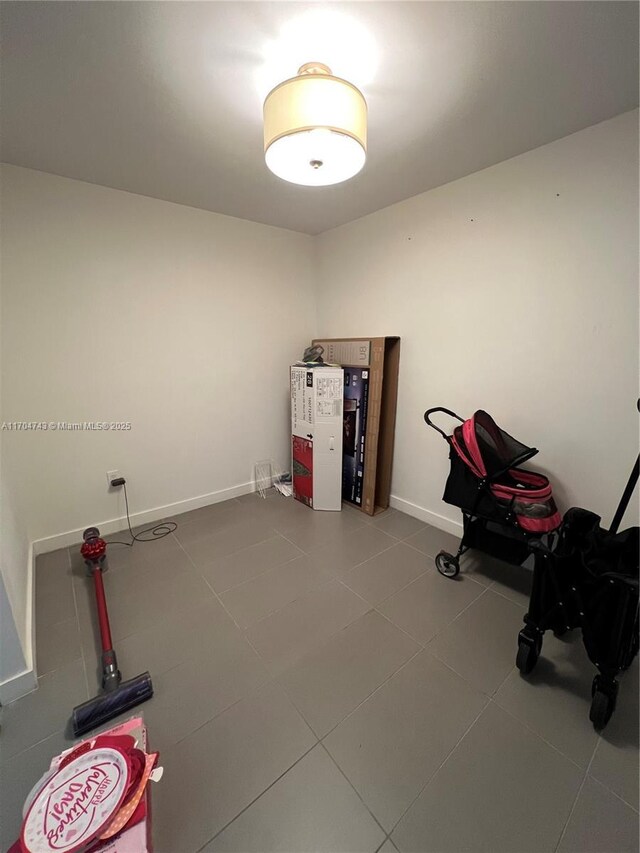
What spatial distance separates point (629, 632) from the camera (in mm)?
1215

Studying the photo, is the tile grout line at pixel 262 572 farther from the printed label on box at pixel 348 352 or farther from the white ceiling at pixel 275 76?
the white ceiling at pixel 275 76

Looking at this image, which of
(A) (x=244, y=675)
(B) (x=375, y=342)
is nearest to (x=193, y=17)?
(B) (x=375, y=342)

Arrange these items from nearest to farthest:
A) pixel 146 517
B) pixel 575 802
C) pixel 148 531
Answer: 1. pixel 575 802
2. pixel 148 531
3. pixel 146 517

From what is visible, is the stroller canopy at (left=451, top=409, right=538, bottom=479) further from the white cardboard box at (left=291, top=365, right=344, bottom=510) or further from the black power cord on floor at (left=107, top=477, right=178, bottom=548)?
the black power cord on floor at (left=107, top=477, right=178, bottom=548)

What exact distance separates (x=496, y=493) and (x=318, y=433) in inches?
59.3

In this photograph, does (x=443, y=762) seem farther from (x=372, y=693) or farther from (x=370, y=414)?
(x=370, y=414)

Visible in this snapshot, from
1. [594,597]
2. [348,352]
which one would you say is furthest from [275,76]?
[594,597]

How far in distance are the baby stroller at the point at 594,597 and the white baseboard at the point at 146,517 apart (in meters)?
2.59

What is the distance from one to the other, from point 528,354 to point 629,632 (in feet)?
4.90

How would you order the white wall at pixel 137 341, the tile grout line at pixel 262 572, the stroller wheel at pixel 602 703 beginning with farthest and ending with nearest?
the white wall at pixel 137 341
the tile grout line at pixel 262 572
the stroller wheel at pixel 602 703

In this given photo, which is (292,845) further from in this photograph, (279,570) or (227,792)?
(279,570)

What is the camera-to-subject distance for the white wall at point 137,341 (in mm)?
2156

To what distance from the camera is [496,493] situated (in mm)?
1863

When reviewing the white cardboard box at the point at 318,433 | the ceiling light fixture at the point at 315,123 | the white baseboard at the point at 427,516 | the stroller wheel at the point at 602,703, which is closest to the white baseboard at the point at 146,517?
the white cardboard box at the point at 318,433
